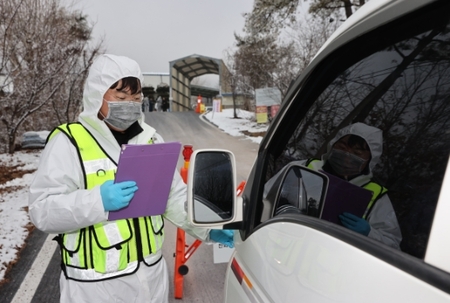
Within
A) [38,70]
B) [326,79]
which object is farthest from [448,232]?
[38,70]

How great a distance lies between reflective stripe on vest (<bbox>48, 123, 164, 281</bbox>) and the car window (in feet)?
3.44

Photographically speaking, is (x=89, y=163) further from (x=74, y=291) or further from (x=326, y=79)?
(x=326, y=79)

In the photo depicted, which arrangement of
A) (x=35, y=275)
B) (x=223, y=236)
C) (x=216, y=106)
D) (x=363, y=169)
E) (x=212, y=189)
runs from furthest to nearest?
(x=216, y=106)
(x=35, y=275)
(x=223, y=236)
(x=212, y=189)
(x=363, y=169)

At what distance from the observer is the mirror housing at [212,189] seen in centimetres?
144

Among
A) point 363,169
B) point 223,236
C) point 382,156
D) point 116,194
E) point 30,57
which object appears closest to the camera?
point 382,156

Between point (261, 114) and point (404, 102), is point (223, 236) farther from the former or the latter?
point (261, 114)

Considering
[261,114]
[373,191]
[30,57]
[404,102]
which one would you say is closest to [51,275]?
[373,191]

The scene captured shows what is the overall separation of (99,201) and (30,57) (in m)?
11.2

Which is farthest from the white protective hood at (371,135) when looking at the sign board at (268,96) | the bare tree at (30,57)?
the sign board at (268,96)

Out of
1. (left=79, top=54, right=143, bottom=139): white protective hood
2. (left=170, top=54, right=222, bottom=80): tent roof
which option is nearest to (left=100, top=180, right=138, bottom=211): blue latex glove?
(left=79, top=54, right=143, bottom=139): white protective hood

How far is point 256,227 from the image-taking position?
57.3 inches

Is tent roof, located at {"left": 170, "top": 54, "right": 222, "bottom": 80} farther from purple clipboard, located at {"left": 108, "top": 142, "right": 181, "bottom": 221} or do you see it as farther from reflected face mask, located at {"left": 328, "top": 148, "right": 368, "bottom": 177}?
reflected face mask, located at {"left": 328, "top": 148, "right": 368, "bottom": 177}

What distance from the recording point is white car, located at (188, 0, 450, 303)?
0.75 m

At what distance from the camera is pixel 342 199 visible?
119 cm
